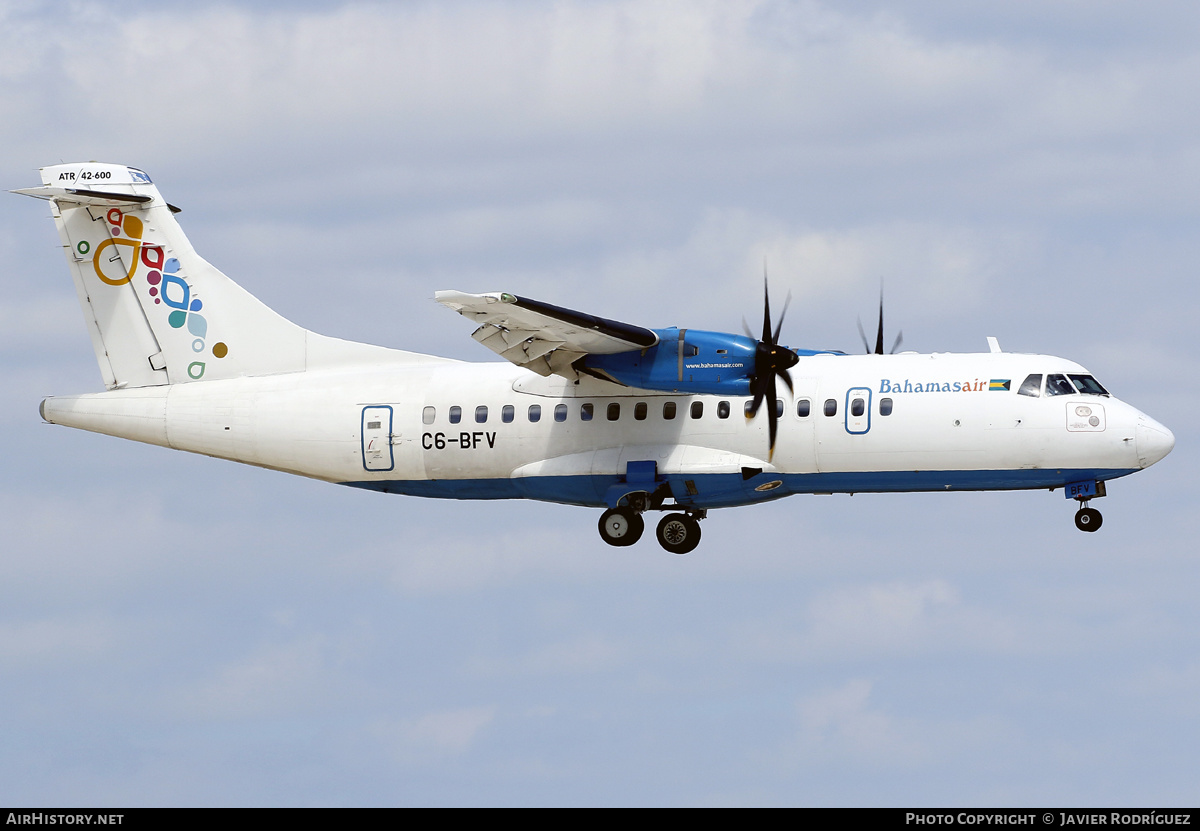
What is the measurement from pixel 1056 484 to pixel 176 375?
1822cm

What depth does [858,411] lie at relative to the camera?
29391mm

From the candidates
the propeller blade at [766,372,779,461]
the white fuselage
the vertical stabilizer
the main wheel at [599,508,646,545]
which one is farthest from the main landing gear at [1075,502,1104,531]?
the vertical stabilizer

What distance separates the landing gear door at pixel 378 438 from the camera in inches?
1258

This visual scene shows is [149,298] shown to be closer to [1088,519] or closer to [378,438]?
[378,438]

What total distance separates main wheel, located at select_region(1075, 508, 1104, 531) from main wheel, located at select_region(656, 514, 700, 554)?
747 centimetres

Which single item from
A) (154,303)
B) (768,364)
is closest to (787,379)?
(768,364)

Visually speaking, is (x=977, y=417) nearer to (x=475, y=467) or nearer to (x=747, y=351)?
(x=747, y=351)

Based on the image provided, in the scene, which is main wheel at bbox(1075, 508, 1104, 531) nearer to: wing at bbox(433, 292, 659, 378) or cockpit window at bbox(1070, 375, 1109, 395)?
cockpit window at bbox(1070, 375, 1109, 395)

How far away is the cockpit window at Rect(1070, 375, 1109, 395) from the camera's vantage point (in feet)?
95.5

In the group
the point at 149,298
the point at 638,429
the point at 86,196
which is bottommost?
the point at 638,429

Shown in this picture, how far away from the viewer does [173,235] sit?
34.1 metres

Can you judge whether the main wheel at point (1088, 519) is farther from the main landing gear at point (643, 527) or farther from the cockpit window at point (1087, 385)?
the main landing gear at point (643, 527)

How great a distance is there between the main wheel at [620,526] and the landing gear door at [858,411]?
182 inches

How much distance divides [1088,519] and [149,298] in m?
19.9
